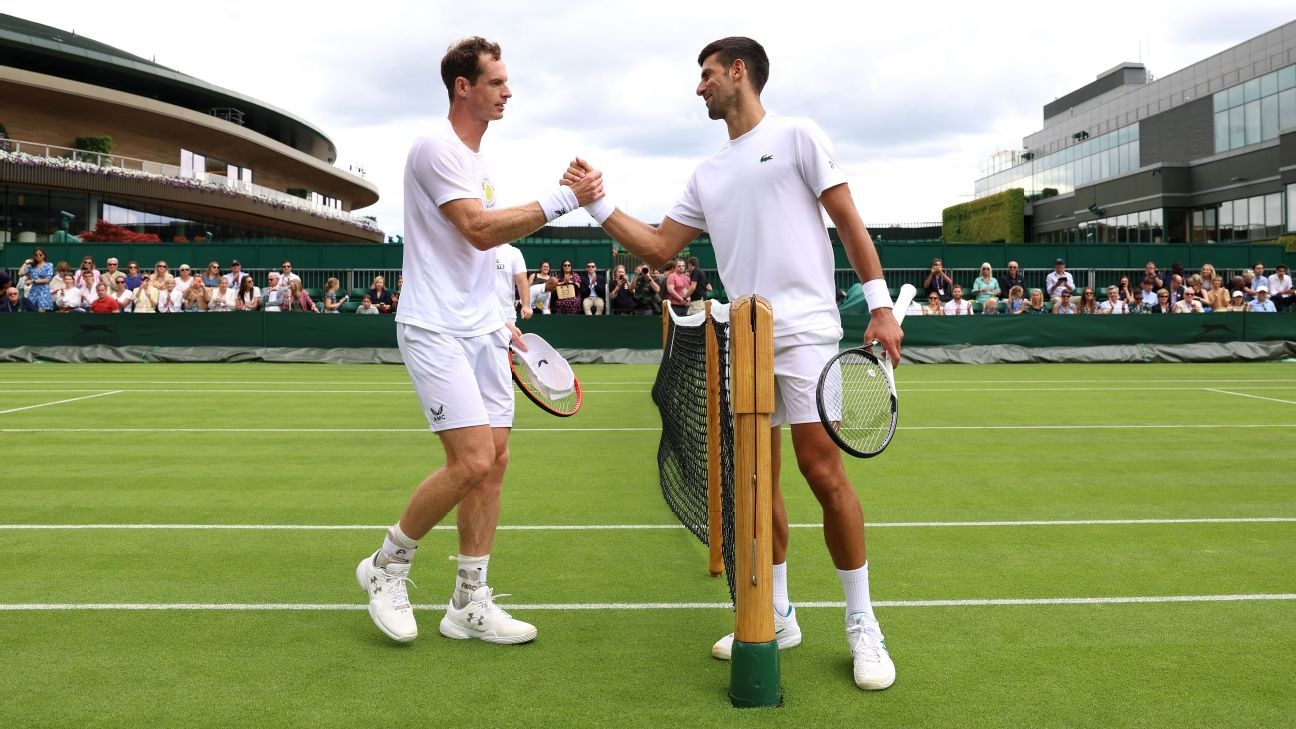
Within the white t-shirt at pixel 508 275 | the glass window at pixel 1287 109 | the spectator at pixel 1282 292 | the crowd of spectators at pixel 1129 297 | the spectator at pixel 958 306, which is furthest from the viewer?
the glass window at pixel 1287 109

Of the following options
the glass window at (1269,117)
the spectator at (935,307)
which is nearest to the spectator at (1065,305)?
the spectator at (935,307)

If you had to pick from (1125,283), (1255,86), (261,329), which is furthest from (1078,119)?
(261,329)

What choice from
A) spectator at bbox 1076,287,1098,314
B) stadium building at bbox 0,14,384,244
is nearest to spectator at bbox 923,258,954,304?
spectator at bbox 1076,287,1098,314

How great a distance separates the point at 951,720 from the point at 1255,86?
56.7m

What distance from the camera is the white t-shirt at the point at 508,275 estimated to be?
27.1 feet

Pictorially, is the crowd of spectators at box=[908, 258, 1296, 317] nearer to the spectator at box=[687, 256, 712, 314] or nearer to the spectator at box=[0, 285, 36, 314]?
the spectator at box=[687, 256, 712, 314]

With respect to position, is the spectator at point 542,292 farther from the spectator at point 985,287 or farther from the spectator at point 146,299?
the spectator at point 985,287

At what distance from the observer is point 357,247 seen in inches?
1085

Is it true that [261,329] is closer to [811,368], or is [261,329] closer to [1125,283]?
[1125,283]

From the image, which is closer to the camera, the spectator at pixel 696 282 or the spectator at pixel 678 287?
the spectator at pixel 678 287

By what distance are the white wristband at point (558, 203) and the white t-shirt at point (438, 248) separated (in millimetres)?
271

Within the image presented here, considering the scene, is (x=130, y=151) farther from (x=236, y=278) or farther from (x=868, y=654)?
(x=868, y=654)

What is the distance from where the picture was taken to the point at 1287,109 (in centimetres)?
4791

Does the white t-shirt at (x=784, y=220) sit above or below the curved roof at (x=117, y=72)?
below
